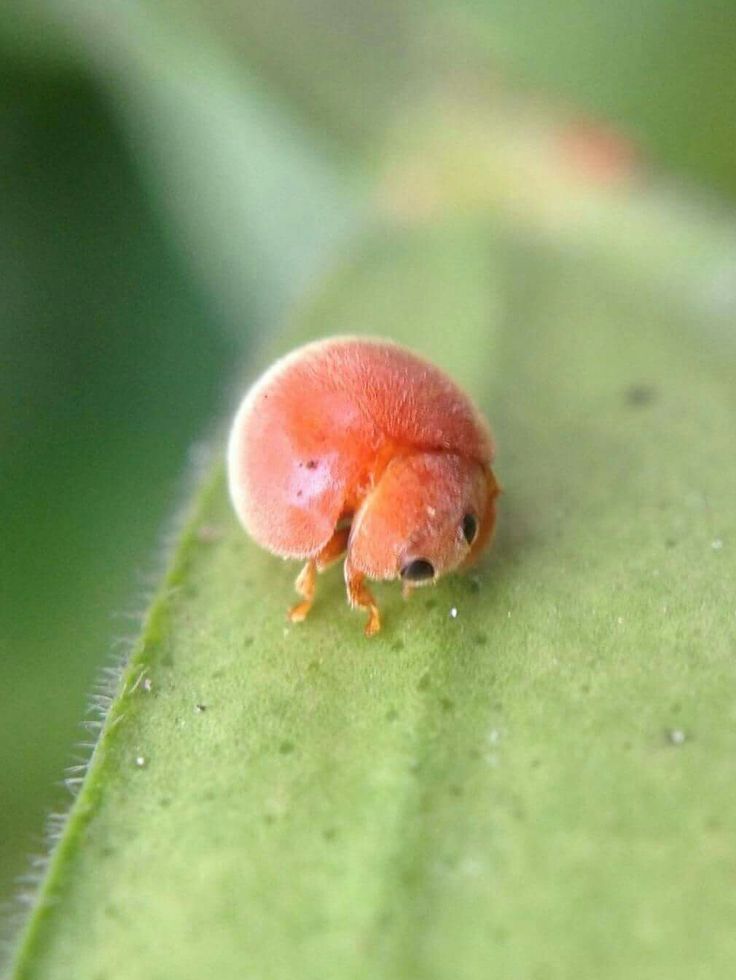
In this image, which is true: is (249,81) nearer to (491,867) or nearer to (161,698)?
(161,698)

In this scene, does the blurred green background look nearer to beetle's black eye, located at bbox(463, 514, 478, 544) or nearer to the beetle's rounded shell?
the beetle's rounded shell

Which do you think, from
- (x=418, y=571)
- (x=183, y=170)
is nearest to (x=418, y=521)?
(x=418, y=571)

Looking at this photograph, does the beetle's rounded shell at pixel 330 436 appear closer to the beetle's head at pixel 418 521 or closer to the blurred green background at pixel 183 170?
the beetle's head at pixel 418 521

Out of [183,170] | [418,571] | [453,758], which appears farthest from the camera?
[183,170]

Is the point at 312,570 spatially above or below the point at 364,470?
below

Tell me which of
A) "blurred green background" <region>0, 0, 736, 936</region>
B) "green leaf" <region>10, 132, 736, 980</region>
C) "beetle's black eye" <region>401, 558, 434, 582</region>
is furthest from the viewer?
"blurred green background" <region>0, 0, 736, 936</region>

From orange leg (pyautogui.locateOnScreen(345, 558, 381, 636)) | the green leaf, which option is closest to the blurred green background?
the green leaf

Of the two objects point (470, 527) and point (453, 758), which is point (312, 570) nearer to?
point (470, 527)

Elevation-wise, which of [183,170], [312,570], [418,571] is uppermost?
[418,571]
